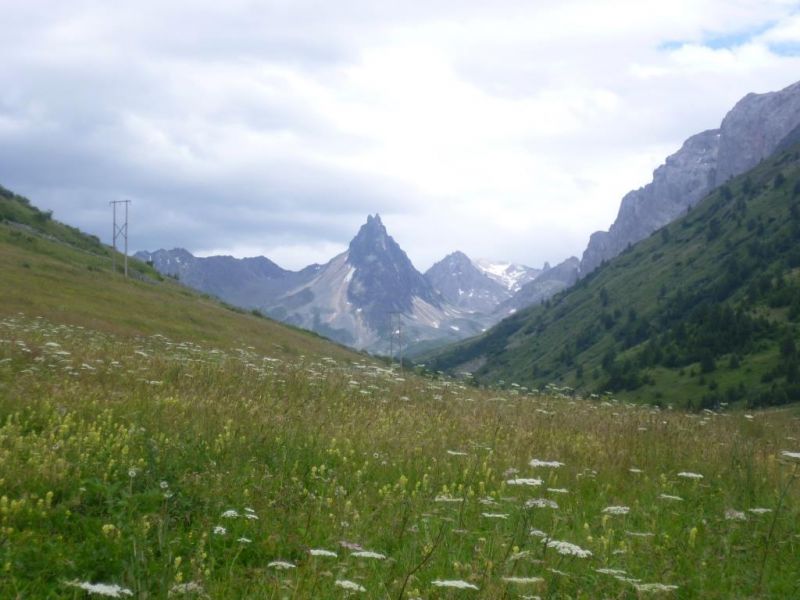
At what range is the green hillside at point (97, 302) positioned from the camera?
174 feet

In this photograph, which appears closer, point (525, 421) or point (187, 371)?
point (525, 421)

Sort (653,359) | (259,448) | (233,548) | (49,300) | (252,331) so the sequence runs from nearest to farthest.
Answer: (233,548) → (259,448) → (49,300) → (252,331) → (653,359)

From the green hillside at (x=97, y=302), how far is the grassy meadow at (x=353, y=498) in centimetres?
3696

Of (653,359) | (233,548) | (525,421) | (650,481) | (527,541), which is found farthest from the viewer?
(653,359)

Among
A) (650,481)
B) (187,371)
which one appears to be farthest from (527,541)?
(187,371)

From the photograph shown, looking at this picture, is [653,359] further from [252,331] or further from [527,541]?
[527,541]

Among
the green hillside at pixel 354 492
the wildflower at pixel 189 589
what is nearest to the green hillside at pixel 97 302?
the green hillside at pixel 354 492

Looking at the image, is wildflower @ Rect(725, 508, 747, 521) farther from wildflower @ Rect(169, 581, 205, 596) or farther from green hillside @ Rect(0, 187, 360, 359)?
green hillside @ Rect(0, 187, 360, 359)

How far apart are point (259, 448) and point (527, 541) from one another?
3.43 m

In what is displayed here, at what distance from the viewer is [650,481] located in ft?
30.4

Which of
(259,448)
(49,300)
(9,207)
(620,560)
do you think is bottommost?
(620,560)

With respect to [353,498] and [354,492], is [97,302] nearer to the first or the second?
[354,492]

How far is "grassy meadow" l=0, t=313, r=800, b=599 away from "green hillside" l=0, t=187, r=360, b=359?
3696cm

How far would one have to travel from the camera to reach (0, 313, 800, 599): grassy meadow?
17.7 ft
